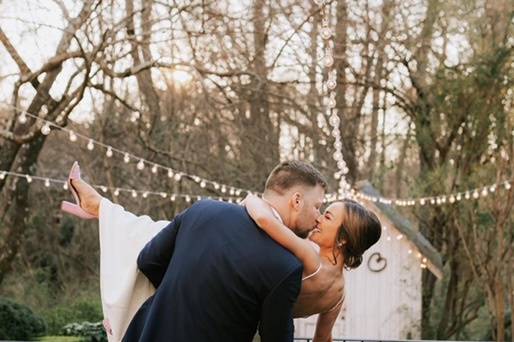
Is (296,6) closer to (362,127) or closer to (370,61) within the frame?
(370,61)

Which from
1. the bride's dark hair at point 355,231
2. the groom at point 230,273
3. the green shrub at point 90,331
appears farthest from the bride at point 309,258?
the green shrub at point 90,331

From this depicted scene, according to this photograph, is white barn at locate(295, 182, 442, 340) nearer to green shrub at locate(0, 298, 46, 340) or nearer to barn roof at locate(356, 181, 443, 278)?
barn roof at locate(356, 181, 443, 278)

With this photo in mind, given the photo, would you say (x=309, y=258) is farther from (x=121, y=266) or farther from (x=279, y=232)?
(x=121, y=266)

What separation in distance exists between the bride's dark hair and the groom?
0.15m

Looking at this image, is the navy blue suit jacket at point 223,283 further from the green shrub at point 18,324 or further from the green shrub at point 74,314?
the green shrub at point 74,314

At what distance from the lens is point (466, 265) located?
14227mm

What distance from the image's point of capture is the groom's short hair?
2.42 m

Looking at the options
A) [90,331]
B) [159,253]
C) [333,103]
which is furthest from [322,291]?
[90,331]

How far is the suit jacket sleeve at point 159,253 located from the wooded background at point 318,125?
935 centimetres

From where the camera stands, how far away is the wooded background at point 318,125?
42.2 ft

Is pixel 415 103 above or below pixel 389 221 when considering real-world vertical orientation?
above

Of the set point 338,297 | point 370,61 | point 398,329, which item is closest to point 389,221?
point 398,329

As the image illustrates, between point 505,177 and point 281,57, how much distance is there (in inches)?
152

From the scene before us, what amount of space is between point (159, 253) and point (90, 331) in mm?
8602
